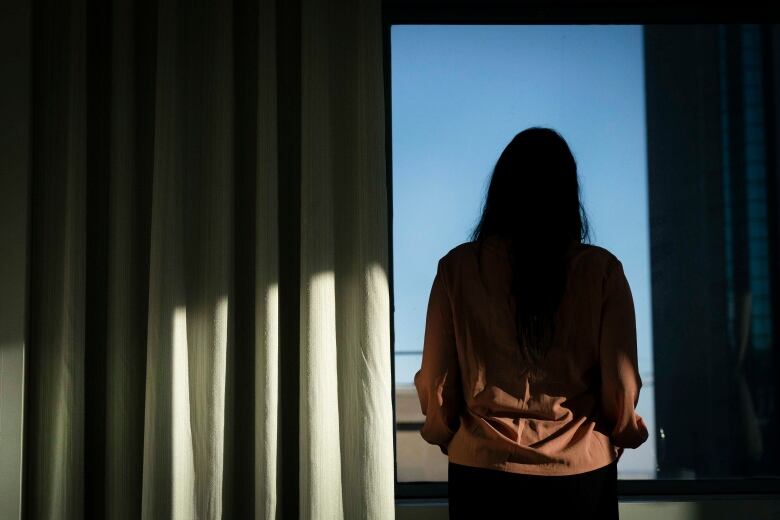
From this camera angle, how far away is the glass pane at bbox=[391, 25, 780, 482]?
2.33 m

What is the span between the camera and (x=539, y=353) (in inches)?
54.0

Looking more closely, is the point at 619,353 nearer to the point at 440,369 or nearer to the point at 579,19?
the point at 440,369

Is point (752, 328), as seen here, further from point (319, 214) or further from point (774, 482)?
point (319, 214)

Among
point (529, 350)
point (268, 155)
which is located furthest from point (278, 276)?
point (529, 350)

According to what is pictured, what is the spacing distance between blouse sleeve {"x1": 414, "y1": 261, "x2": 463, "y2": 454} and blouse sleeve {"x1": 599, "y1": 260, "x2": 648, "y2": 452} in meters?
0.28

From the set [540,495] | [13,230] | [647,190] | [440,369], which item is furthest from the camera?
[647,190]

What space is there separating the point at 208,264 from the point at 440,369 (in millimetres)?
816

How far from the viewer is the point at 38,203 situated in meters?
2.06

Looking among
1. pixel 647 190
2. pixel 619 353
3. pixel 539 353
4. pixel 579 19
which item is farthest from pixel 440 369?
pixel 579 19

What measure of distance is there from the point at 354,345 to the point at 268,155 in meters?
0.55

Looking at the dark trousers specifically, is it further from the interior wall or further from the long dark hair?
the interior wall

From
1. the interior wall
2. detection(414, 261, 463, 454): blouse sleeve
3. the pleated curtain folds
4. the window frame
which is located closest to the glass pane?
the window frame

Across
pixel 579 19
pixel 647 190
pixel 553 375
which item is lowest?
pixel 553 375

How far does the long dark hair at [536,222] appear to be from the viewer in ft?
4.49
